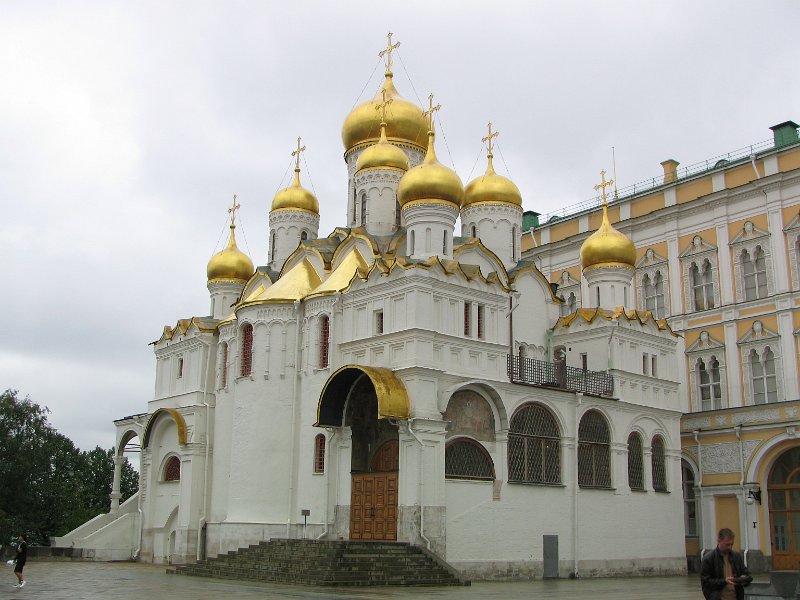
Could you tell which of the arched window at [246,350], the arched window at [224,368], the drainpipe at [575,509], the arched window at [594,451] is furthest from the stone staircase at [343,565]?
the arched window at [224,368]

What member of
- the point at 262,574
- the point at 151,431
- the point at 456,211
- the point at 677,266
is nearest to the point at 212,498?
the point at 151,431

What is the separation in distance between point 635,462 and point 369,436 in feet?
27.1

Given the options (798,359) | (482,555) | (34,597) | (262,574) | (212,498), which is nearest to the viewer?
(34,597)

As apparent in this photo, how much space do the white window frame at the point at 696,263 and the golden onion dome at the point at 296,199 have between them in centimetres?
1266

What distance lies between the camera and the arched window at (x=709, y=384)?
29547mm

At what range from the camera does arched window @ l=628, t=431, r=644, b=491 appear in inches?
1011

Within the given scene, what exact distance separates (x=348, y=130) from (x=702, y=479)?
15613mm

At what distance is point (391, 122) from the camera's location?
29000mm

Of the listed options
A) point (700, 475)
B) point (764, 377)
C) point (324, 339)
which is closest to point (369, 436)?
point (324, 339)

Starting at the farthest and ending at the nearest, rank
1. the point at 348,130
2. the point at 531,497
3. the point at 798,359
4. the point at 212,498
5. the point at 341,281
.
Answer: the point at 348,130 < the point at 798,359 < the point at 212,498 < the point at 341,281 < the point at 531,497

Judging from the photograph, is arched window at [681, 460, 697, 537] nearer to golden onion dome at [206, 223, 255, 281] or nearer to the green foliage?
golden onion dome at [206, 223, 255, 281]

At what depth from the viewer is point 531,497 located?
2244 centimetres

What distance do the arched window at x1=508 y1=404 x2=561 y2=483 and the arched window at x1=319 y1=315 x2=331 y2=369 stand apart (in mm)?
5018

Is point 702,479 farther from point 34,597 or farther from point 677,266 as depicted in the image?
point 34,597
